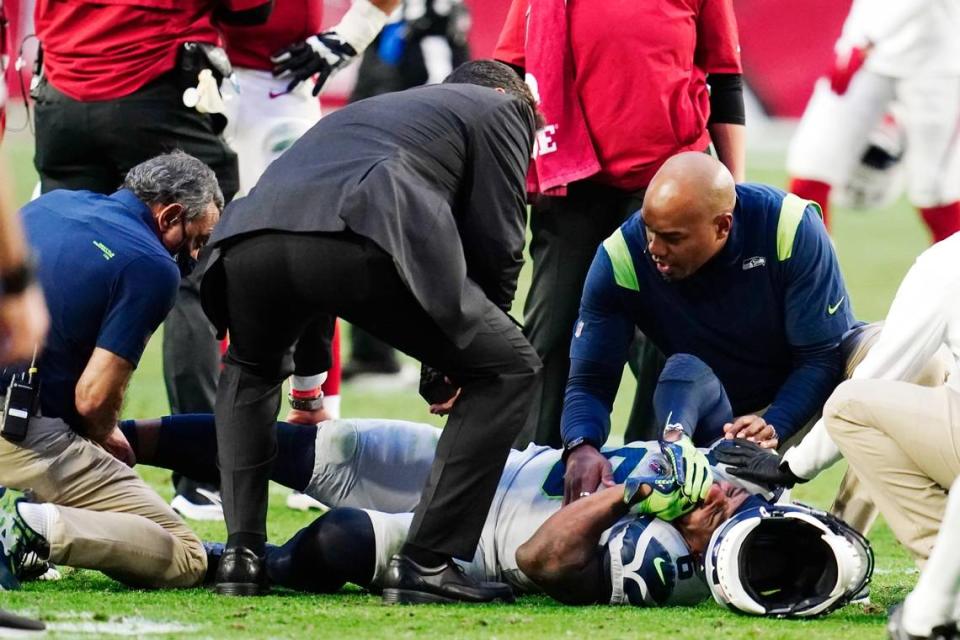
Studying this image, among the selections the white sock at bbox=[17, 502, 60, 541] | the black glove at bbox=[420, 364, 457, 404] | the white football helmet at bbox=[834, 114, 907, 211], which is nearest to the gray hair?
the black glove at bbox=[420, 364, 457, 404]

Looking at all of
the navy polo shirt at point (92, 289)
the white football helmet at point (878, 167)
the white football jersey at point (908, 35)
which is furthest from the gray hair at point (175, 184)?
the white football helmet at point (878, 167)

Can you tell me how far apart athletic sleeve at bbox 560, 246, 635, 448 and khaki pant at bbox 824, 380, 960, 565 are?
3.22 feet

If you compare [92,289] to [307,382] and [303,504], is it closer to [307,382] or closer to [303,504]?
[307,382]

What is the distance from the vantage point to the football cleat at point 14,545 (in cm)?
434

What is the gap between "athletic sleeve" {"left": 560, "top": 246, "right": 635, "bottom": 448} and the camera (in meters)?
5.01

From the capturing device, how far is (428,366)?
4.54 m

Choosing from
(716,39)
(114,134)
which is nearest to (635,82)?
(716,39)

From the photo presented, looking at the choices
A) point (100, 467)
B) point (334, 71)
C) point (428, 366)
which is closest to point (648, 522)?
point (428, 366)

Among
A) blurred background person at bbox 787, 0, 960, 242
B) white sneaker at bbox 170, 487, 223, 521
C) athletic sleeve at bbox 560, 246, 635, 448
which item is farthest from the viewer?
blurred background person at bbox 787, 0, 960, 242

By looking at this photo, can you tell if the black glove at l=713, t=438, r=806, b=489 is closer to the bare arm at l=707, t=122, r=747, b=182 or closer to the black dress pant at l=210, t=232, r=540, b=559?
the black dress pant at l=210, t=232, r=540, b=559

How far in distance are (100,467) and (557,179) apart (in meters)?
1.72

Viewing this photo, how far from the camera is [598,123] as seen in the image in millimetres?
5582

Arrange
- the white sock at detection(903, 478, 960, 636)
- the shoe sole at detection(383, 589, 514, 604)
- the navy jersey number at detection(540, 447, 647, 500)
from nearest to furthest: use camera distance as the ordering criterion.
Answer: the white sock at detection(903, 478, 960, 636) → the shoe sole at detection(383, 589, 514, 604) → the navy jersey number at detection(540, 447, 647, 500)

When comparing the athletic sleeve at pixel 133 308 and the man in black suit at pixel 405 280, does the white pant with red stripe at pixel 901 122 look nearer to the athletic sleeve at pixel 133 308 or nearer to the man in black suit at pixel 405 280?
the man in black suit at pixel 405 280
